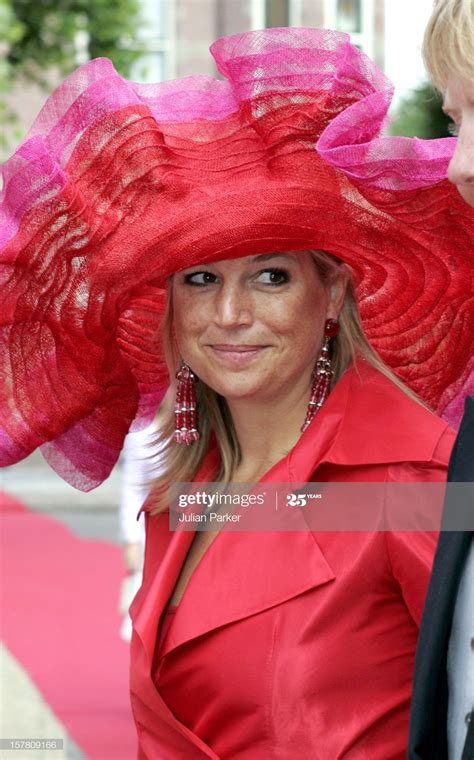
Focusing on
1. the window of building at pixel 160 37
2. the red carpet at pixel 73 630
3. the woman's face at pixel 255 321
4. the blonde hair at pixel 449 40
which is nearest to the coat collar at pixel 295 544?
the woman's face at pixel 255 321

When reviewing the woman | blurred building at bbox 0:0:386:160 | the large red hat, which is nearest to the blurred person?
the woman

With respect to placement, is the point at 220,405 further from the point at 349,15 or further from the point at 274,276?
the point at 349,15

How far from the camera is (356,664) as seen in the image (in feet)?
6.80

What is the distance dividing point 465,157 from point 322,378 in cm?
77

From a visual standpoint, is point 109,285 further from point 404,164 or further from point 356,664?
point 356,664

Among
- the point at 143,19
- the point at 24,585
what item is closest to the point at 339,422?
the point at 24,585

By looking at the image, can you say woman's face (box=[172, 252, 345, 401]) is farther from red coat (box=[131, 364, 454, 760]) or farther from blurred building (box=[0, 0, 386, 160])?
blurred building (box=[0, 0, 386, 160])

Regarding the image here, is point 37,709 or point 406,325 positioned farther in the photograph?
point 37,709

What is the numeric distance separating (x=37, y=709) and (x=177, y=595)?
9.89 feet

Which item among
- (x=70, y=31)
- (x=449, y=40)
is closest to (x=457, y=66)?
(x=449, y=40)

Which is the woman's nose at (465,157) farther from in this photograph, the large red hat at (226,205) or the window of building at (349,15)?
the window of building at (349,15)

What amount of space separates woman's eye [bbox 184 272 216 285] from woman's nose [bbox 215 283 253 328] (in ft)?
0.15

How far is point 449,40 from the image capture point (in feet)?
5.37

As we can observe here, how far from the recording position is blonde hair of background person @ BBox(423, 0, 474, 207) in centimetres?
161
